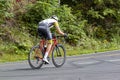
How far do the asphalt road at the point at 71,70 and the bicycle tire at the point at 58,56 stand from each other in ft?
0.60

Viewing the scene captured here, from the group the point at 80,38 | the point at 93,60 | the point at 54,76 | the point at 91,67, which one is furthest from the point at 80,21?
the point at 54,76

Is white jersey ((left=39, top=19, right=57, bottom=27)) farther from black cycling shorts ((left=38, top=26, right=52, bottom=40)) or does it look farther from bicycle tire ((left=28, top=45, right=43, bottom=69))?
bicycle tire ((left=28, top=45, right=43, bottom=69))

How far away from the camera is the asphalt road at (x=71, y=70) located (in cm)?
1291

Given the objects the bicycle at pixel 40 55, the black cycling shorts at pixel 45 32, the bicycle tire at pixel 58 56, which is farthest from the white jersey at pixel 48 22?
the bicycle tire at pixel 58 56

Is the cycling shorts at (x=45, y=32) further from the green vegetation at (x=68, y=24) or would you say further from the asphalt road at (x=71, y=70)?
the green vegetation at (x=68, y=24)

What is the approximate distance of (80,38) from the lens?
2362cm

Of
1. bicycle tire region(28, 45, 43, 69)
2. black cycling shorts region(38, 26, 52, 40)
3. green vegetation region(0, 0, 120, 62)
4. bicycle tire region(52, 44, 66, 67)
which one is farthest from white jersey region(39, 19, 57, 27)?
green vegetation region(0, 0, 120, 62)

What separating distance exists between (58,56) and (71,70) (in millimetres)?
1319

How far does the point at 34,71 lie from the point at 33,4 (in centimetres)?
861

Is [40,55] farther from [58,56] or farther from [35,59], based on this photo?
[58,56]

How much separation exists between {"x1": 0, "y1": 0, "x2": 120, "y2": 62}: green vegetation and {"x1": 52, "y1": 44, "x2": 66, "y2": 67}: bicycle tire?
2828 mm

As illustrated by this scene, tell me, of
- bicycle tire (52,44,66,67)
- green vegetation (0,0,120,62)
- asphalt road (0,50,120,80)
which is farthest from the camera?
green vegetation (0,0,120,62)

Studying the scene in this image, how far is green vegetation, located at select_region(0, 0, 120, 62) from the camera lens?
20156mm

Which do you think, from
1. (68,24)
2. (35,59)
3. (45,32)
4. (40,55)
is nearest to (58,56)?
(40,55)
